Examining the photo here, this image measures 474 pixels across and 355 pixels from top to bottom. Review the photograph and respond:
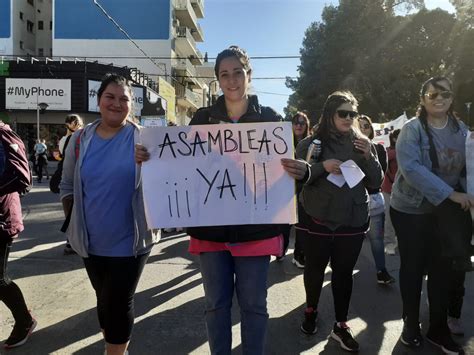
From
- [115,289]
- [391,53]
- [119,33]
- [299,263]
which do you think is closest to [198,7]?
[119,33]

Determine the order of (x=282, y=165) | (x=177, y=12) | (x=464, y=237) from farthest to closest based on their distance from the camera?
(x=177, y=12), (x=464, y=237), (x=282, y=165)

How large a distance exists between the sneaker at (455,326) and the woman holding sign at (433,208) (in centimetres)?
29

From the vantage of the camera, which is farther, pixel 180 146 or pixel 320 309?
pixel 320 309

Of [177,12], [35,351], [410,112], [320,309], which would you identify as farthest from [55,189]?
[177,12]

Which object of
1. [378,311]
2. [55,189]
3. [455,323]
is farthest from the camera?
[55,189]

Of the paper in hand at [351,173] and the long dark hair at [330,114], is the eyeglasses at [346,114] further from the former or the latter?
the paper in hand at [351,173]

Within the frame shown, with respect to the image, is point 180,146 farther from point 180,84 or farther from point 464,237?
point 180,84

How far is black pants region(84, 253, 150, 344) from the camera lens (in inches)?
107

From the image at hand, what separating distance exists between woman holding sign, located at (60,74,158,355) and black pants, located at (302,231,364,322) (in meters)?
1.43

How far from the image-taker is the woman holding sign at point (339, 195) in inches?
134

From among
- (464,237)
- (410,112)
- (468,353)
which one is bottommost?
(468,353)

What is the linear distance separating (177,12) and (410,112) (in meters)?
23.7

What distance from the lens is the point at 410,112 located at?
3020cm

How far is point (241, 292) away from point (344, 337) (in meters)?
1.31
